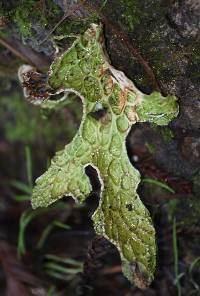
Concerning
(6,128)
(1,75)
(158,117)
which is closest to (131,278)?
(158,117)

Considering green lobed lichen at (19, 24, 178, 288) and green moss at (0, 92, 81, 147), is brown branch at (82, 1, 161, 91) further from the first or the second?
green moss at (0, 92, 81, 147)

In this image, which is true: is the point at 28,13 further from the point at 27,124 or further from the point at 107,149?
the point at 27,124

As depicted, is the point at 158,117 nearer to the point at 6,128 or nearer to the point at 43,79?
the point at 43,79

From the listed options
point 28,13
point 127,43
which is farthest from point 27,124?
point 127,43

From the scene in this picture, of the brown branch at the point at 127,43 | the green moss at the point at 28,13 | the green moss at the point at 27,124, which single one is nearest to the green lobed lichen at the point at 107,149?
the brown branch at the point at 127,43

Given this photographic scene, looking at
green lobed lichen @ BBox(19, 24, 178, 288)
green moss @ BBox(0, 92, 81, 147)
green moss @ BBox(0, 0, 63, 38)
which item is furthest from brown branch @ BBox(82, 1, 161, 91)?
green moss @ BBox(0, 92, 81, 147)

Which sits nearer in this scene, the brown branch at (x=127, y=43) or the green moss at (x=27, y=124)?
the brown branch at (x=127, y=43)

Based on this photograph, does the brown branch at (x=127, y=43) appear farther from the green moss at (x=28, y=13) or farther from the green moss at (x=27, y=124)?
the green moss at (x=27, y=124)

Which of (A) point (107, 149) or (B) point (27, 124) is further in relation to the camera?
(B) point (27, 124)
